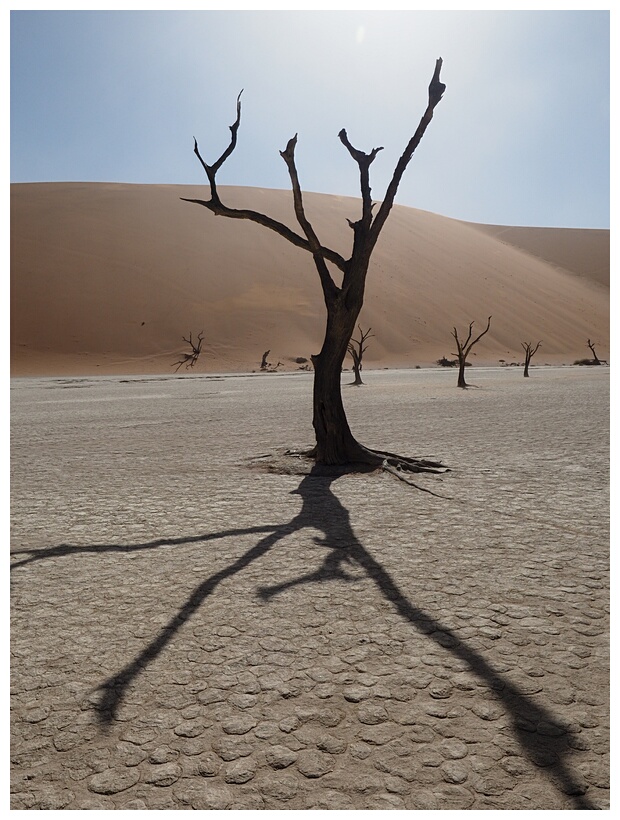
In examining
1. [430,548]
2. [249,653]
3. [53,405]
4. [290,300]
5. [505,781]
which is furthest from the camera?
[290,300]

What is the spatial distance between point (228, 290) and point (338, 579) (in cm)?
5059

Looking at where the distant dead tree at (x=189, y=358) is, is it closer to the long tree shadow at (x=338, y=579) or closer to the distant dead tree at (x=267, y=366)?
the distant dead tree at (x=267, y=366)

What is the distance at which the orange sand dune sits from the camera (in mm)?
46188

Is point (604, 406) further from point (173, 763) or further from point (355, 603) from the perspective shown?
point (173, 763)

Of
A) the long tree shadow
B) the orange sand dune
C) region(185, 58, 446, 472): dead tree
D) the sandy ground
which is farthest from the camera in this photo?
the orange sand dune

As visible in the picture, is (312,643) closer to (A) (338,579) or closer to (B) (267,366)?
(A) (338,579)

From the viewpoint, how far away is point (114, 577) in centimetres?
422

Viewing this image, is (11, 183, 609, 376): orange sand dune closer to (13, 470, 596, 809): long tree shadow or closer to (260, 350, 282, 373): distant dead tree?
(260, 350, 282, 373): distant dead tree

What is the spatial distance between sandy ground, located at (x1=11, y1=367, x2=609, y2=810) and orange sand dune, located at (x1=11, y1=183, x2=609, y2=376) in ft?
121

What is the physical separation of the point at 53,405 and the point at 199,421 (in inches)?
270

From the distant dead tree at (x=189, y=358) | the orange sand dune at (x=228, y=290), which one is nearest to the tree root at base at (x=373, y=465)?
the distant dead tree at (x=189, y=358)

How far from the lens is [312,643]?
326 cm

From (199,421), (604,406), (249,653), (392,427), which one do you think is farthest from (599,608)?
(604,406)

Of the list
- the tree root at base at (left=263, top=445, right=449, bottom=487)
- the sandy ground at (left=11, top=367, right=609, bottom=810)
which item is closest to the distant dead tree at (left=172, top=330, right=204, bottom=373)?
the tree root at base at (left=263, top=445, right=449, bottom=487)
